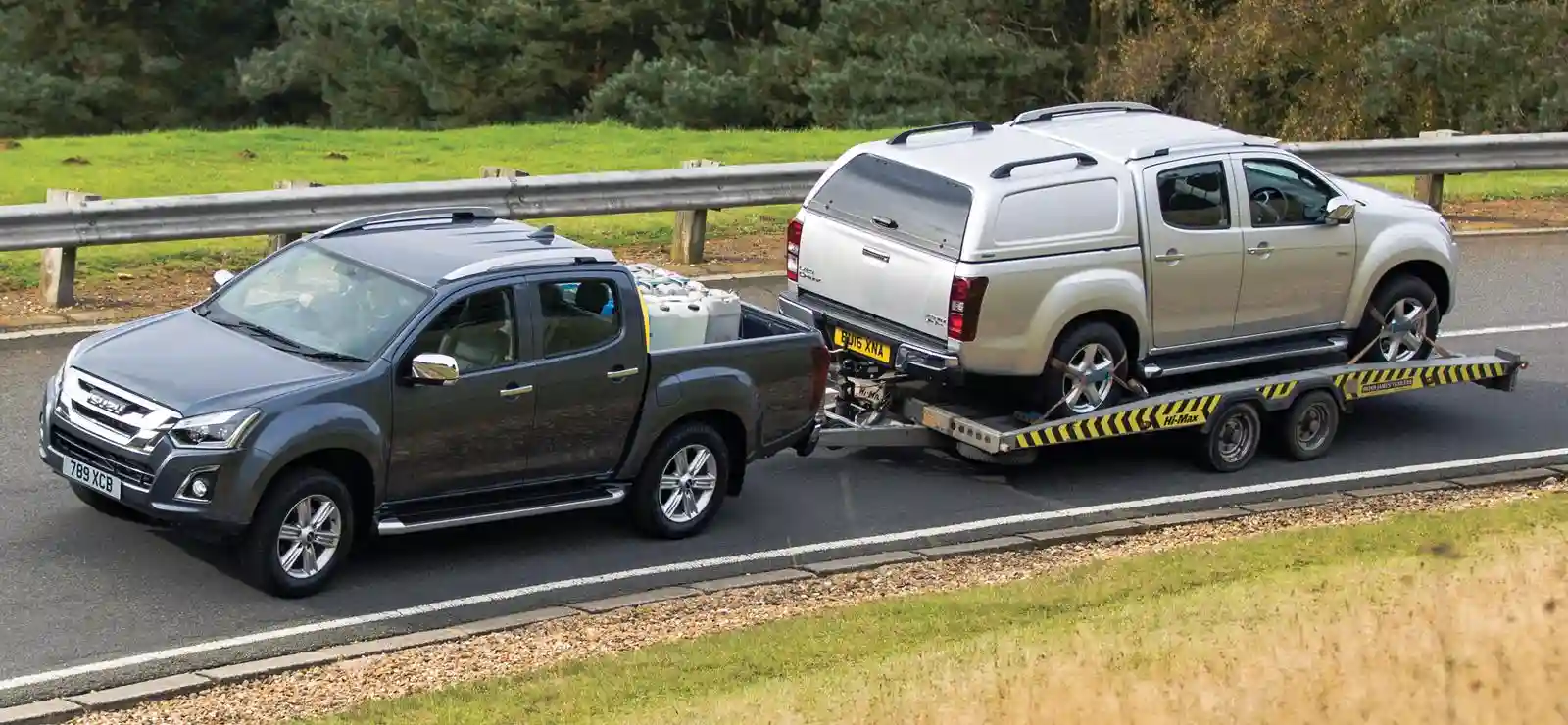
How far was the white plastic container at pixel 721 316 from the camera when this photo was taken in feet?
40.0

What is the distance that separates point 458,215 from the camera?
12.3m

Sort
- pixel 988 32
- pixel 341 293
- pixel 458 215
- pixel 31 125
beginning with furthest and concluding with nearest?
1. pixel 31 125
2. pixel 988 32
3. pixel 458 215
4. pixel 341 293

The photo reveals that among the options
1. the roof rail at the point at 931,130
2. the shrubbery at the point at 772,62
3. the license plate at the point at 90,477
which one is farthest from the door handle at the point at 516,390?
the shrubbery at the point at 772,62

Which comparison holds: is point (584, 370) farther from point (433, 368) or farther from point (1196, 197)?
point (1196, 197)

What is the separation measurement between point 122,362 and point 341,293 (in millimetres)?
1220

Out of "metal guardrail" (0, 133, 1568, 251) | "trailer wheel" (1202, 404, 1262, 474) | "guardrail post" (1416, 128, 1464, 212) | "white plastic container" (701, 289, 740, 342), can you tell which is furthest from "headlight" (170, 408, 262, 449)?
"guardrail post" (1416, 128, 1464, 212)

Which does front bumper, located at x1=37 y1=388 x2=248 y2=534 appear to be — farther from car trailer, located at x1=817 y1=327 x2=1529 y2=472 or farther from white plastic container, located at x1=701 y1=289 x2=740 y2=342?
car trailer, located at x1=817 y1=327 x2=1529 y2=472

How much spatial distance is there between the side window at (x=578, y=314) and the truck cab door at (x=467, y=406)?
16 centimetres

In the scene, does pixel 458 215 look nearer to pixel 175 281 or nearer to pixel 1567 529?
pixel 175 281

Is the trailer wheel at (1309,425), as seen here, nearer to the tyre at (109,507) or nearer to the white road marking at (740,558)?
the white road marking at (740,558)

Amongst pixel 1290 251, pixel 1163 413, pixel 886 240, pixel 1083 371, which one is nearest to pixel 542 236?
pixel 886 240

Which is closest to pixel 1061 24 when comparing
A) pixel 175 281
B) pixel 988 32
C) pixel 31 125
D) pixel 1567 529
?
pixel 988 32

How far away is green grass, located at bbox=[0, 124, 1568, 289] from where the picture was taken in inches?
686

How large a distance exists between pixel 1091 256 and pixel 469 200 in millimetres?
5752
